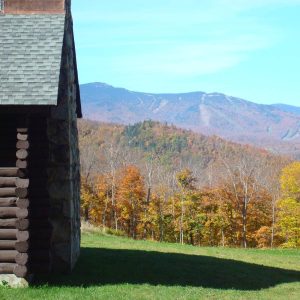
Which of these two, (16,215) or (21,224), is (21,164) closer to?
(16,215)

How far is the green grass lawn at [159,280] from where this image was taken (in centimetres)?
1089

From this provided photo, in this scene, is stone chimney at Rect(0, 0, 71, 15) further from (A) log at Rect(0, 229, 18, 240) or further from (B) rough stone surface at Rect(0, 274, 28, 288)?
(B) rough stone surface at Rect(0, 274, 28, 288)

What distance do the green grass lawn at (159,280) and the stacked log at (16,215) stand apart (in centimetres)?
57

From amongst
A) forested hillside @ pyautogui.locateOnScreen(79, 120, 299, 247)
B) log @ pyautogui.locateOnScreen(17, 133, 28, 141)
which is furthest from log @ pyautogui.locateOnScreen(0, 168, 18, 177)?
forested hillside @ pyautogui.locateOnScreen(79, 120, 299, 247)

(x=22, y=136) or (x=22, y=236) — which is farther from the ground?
(x=22, y=136)

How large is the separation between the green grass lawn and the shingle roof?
401 cm

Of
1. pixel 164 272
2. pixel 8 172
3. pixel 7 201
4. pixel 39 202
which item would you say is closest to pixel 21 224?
pixel 7 201

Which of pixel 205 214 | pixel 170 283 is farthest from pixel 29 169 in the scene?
pixel 205 214

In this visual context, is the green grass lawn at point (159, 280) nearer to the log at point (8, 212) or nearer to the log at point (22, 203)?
the log at point (8, 212)

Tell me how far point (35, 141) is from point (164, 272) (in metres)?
4.97

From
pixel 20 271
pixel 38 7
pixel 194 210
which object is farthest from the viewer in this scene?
pixel 194 210

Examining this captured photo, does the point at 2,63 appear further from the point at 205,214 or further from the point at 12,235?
the point at 205,214

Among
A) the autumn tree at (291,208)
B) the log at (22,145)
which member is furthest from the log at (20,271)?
the autumn tree at (291,208)

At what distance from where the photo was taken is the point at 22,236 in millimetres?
10766
